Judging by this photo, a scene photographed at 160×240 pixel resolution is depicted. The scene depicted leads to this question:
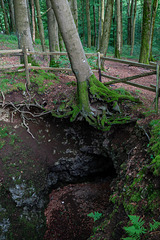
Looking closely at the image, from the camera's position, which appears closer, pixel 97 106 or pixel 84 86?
pixel 84 86

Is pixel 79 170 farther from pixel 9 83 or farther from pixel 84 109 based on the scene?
pixel 9 83

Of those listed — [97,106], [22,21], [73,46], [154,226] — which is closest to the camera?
[154,226]

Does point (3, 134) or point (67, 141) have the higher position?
point (3, 134)

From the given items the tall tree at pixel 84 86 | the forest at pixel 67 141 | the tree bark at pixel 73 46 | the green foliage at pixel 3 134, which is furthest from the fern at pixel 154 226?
the green foliage at pixel 3 134

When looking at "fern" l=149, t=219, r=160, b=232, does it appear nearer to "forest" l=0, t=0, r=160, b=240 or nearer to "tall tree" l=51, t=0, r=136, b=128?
"forest" l=0, t=0, r=160, b=240

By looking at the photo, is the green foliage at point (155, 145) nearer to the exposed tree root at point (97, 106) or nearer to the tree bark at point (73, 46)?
the exposed tree root at point (97, 106)

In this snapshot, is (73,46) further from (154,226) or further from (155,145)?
(154,226)

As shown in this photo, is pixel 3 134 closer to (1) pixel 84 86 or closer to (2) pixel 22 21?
(1) pixel 84 86

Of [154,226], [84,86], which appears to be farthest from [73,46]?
[154,226]

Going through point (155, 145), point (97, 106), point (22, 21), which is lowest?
point (155, 145)

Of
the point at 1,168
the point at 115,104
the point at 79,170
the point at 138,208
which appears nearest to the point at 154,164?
the point at 138,208

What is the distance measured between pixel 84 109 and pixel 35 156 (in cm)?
252

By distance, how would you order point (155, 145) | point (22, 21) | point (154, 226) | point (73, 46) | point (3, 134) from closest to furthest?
point (154, 226) < point (155, 145) < point (73, 46) < point (3, 134) < point (22, 21)

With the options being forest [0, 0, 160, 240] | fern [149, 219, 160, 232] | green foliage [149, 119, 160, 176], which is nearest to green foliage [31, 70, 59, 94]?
forest [0, 0, 160, 240]
